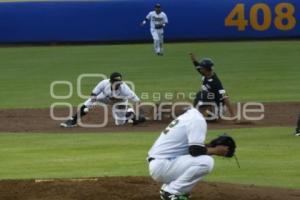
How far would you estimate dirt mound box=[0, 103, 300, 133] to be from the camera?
20.1 metres

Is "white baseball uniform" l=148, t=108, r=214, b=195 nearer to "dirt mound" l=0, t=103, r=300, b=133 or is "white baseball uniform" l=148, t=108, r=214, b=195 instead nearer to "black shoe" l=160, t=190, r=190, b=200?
"black shoe" l=160, t=190, r=190, b=200

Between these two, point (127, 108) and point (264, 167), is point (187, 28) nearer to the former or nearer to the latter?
point (127, 108)

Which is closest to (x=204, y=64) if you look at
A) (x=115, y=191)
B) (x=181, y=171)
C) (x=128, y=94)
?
(x=115, y=191)

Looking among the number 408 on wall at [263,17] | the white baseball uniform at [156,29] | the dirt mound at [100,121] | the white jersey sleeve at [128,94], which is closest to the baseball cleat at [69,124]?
the dirt mound at [100,121]

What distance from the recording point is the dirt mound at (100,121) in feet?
66.0

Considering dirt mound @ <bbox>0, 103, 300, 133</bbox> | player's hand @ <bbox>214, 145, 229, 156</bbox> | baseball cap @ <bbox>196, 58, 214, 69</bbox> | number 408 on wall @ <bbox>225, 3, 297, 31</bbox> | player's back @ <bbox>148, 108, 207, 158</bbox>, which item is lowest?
dirt mound @ <bbox>0, 103, 300, 133</bbox>

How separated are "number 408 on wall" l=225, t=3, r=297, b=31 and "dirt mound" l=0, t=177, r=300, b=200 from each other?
3218cm

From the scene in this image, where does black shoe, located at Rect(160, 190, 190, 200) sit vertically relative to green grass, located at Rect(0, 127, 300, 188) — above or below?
above

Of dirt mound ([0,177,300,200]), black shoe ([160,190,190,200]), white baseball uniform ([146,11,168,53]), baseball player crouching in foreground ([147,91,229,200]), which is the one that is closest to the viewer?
baseball player crouching in foreground ([147,91,229,200])

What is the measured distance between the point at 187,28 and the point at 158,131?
83.7ft

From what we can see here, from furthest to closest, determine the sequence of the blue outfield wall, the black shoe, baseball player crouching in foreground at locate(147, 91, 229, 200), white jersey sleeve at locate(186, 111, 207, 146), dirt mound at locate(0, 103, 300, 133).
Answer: the blue outfield wall
dirt mound at locate(0, 103, 300, 133)
the black shoe
baseball player crouching in foreground at locate(147, 91, 229, 200)
white jersey sleeve at locate(186, 111, 207, 146)

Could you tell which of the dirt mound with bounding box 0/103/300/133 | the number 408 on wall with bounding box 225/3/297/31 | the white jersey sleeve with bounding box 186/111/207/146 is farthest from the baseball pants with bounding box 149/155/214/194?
Result: the number 408 on wall with bounding box 225/3/297/31

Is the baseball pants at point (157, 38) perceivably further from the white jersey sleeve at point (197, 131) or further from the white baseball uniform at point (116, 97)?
the white jersey sleeve at point (197, 131)

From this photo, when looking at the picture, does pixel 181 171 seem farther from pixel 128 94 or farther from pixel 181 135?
pixel 128 94
